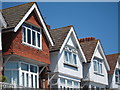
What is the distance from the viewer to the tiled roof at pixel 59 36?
29.6 meters

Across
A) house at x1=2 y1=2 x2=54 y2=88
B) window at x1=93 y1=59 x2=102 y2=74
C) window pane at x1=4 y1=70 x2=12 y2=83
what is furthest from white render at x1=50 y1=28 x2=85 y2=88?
window pane at x1=4 y1=70 x2=12 y2=83

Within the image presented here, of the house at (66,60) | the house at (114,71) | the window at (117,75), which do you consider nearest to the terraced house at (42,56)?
the house at (66,60)

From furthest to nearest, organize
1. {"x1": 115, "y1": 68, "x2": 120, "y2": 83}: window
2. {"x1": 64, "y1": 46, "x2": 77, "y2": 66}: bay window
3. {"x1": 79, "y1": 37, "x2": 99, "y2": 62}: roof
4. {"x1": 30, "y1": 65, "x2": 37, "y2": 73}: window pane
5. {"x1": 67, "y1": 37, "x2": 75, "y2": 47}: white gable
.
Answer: {"x1": 115, "y1": 68, "x2": 120, "y2": 83}: window
{"x1": 79, "y1": 37, "x2": 99, "y2": 62}: roof
{"x1": 67, "y1": 37, "x2": 75, "y2": 47}: white gable
{"x1": 64, "y1": 46, "x2": 77, "y2": 66}: bay window
{"x1": 30, "y1": 65, "x2": 37, "y2": 73}: window pane

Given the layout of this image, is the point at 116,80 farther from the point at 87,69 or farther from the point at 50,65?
the point at 50,65

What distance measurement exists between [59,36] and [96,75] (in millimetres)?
6929

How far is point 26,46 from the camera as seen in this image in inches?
1000

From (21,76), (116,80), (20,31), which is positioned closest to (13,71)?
(21,76)

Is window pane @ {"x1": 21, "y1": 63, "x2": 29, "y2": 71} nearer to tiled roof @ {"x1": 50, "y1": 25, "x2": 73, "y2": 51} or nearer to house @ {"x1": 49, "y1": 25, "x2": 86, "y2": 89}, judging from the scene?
house @ {"x1": 49, "y1": 25, "x2": 86, "y2": 89}

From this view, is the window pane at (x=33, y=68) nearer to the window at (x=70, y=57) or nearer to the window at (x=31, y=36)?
the window at (x=31, y=36)

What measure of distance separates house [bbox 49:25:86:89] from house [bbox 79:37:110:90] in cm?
100

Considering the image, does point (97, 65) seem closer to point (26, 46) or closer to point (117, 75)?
point (117, 75)

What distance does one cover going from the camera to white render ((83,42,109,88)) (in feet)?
111

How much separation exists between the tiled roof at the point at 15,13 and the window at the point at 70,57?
635cm

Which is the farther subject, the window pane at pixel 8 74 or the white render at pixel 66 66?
the white render at pixel 66 66
